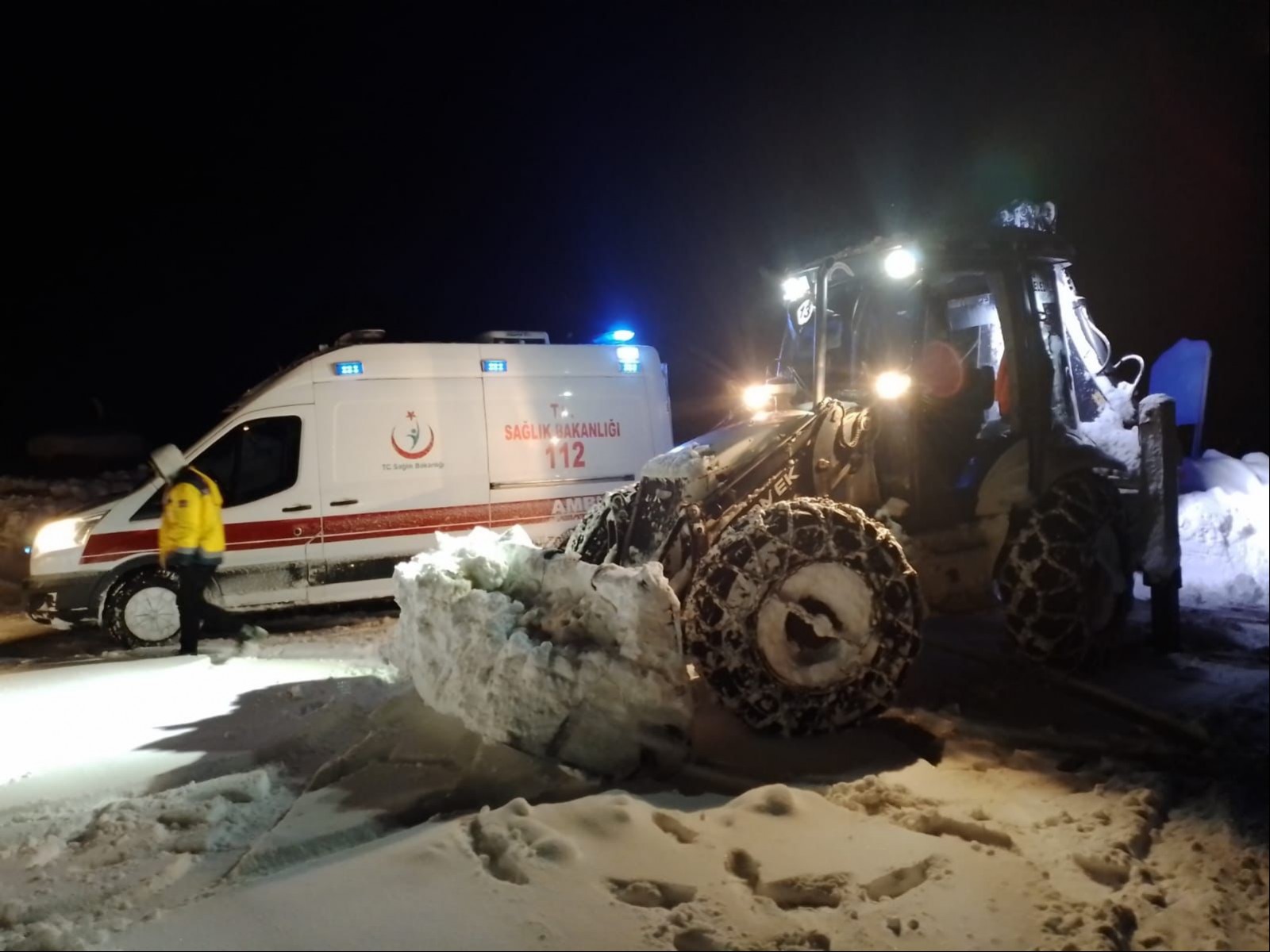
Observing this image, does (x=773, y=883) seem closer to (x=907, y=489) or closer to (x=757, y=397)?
(x=907, y=489)

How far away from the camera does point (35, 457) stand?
1797cm

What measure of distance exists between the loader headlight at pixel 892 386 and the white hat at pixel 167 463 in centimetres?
608

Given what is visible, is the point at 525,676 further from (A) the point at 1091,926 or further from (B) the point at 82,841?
(A) the point at 1091,926

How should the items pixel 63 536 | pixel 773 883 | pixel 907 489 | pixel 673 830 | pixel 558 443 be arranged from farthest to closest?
1. pixel 558 443
2. pixel 63 536
3. pixel 907 489
4. pixel 673 830
5. pixel 773 883

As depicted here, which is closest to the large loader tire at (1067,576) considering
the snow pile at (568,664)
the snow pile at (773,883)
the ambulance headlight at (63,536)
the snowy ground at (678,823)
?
the snowy ground at (678,823)

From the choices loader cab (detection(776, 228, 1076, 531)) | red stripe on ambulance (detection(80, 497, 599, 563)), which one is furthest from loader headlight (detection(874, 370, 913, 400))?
red stripe on ambulance (detection(80, 497, 599, 563))

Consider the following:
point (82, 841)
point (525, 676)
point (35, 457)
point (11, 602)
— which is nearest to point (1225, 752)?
point (525, 676)

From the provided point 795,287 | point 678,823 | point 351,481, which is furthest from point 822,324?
point 351,481

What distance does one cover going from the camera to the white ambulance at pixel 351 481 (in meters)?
8.58

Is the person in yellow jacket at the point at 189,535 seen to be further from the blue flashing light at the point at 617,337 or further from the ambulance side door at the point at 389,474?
the blue flashing light at the point at 617,337

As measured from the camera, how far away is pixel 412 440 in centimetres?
917

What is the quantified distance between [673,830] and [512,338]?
7.41m

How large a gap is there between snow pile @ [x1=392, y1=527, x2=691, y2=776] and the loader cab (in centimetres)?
233

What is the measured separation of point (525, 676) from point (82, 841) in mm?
1986
